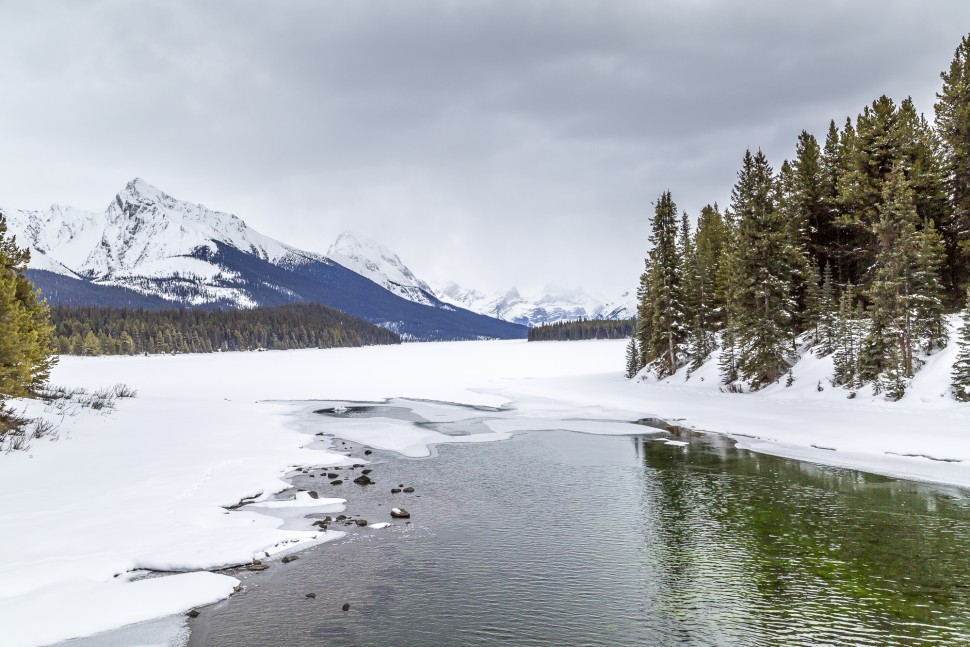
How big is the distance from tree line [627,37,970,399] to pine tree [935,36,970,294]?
0.10 meters

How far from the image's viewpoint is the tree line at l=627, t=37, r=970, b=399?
103 ft

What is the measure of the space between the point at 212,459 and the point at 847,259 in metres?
50.8

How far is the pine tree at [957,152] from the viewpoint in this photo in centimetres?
3647

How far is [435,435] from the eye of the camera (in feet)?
102

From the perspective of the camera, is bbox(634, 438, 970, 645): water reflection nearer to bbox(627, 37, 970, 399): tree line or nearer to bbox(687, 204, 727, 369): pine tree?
bbox(627, 37, 970, 399): tree line

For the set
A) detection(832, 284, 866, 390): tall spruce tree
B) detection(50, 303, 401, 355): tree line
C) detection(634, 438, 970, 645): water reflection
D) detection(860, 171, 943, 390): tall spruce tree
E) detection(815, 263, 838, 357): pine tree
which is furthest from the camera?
detection(50, 303, 401, 355): tree line

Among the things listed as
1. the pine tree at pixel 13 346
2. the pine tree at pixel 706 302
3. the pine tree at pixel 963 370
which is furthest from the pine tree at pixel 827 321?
the pine tree at pixel 13 346

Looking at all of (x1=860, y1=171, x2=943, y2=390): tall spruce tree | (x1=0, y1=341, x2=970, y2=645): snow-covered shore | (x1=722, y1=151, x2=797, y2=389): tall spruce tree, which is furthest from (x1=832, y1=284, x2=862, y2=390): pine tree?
(x1=722, y1=151, x2=797, y2=389): tall spruce tree

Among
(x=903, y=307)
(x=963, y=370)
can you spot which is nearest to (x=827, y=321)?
(x=903, y=307)

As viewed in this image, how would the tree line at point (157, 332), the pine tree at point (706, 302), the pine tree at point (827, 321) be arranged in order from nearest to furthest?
the pine tree at point (827, 321), the pine tree at point (706, 302), the tree line at point (157, 332)

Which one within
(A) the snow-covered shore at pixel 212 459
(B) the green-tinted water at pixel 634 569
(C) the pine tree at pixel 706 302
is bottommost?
(B) the green-tinted water at pixel 634 569

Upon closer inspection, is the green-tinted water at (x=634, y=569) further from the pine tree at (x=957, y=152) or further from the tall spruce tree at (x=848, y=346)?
the pine tree at (x=957, y=152)

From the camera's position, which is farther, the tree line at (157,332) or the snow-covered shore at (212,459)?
the tree line at (157,332)

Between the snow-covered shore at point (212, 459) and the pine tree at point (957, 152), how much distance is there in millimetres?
12144
